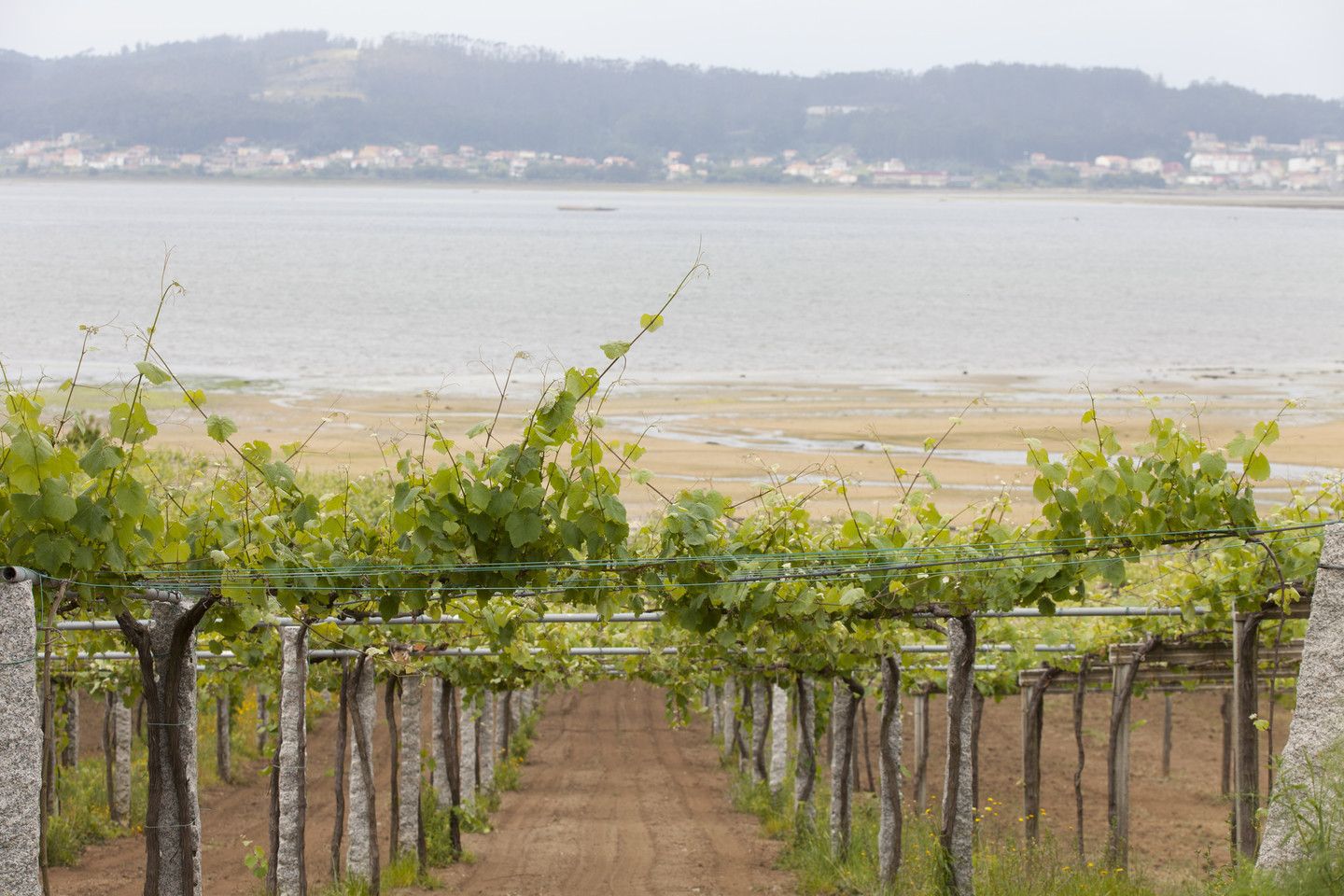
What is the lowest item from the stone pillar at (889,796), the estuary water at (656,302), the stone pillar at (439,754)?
the stone pillar at (439,754)

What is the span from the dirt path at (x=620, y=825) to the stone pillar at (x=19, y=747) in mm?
7484

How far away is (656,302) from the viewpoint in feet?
276

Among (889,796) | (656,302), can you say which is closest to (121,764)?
(889,796)

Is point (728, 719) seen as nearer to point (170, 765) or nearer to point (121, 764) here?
point (121, 764)

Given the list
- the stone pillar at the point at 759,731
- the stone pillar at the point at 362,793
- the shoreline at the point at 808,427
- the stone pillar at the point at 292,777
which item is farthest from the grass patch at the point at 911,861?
the shoreline at the point at 808,427

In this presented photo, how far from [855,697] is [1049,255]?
426ft

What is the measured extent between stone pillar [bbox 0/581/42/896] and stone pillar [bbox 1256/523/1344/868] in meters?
5.47

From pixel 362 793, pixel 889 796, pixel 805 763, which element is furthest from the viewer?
pixel 805 763

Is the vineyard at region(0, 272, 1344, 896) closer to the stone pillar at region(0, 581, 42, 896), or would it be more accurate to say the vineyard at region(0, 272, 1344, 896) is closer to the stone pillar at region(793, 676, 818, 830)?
the stone pillar at region(0, 581, 42, 896)

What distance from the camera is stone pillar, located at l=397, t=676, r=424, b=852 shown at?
1158 cm

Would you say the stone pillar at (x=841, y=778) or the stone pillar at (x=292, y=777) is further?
the stone pillar at (x=841, y=778)

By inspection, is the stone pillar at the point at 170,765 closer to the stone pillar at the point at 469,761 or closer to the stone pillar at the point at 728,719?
the stone pillar at the point at 469,761

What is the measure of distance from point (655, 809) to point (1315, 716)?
38.1 ft

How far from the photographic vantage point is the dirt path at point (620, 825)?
12484mm
